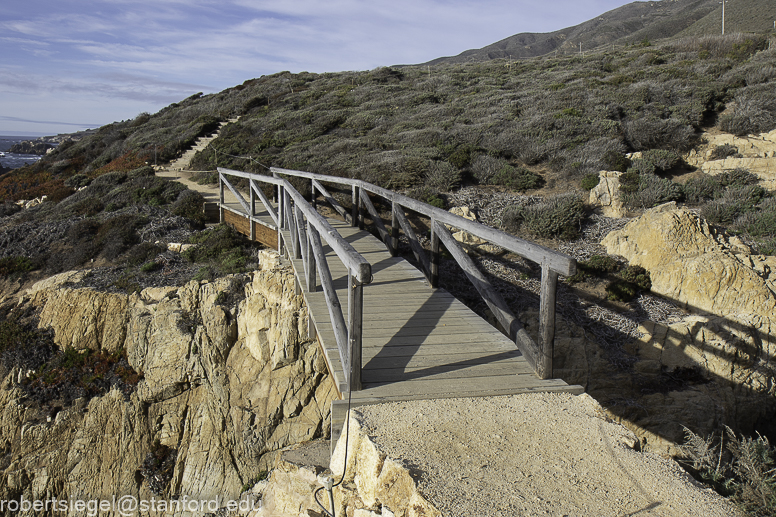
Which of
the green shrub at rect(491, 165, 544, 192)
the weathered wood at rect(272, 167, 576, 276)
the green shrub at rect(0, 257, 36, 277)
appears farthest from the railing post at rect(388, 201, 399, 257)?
the green shrub at rect(0, 257, 36, 277)

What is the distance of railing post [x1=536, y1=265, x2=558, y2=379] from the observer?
11.2ft

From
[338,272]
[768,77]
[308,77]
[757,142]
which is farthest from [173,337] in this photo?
[308,77]

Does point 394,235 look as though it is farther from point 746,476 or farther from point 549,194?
point 549,194

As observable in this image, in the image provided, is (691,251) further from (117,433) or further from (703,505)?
(117,433)

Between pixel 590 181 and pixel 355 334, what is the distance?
9451mm

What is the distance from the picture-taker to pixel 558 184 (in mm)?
11789

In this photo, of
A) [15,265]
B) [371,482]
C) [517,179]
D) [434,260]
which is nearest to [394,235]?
[434,260]

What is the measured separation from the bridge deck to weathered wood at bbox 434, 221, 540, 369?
0.35ft

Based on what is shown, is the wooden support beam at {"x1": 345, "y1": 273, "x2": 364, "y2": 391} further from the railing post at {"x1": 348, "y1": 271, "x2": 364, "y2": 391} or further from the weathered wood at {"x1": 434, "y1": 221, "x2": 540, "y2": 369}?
the weathered wood at {"x1": 434, "y1": 221, "x2": 540, "y2": 369}

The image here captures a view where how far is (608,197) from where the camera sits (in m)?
10.3

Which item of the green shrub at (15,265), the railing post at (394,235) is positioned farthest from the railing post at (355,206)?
the green shrub at (15,265)

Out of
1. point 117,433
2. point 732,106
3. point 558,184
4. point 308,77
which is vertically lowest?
point 117,433

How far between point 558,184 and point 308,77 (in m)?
28.9

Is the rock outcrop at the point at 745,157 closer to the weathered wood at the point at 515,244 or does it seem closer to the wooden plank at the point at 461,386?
the weathered wood at the point at 515,244
